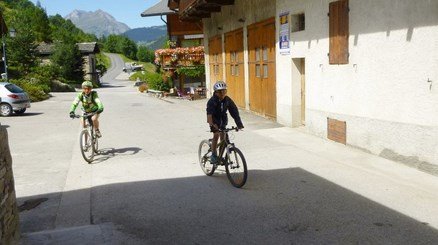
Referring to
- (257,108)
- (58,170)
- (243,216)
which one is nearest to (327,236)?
(243,216)

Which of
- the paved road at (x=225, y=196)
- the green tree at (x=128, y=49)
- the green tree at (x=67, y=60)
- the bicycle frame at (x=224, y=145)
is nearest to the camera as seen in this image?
the paved road at (x=225, y=196)

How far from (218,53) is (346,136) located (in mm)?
13269

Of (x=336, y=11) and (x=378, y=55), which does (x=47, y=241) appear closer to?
(x=378, y=55)

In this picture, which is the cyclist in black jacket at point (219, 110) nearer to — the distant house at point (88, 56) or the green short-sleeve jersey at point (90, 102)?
the green short-sleeve jersey at point (90, 102)

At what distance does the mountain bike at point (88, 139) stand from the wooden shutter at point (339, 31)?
5.83 meters

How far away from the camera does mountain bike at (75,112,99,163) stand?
9.59m

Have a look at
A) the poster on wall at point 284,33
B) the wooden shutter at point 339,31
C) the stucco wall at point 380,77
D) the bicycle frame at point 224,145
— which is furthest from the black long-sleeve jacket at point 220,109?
the poster on wall at point 284,33

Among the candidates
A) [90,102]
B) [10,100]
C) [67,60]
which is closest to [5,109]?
[10,100]

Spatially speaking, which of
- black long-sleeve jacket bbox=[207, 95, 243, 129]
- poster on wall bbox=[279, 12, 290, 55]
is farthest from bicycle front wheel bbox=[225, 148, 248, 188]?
poster on wall bbox=[279, 12, 290, 55]

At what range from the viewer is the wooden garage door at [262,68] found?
1484 cm

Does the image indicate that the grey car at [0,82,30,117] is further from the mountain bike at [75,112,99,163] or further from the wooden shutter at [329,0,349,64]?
the wooden shutter at [329,0,349,64]

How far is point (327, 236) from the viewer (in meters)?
5.19

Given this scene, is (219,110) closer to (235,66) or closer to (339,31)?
(339,31)

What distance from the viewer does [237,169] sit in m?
7.53
